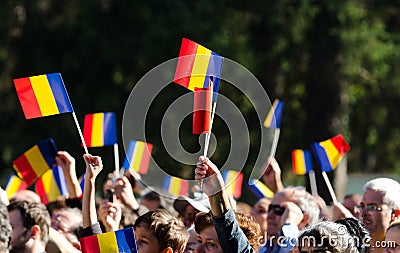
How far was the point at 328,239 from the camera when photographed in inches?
191

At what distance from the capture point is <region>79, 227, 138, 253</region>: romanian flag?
16.2ft

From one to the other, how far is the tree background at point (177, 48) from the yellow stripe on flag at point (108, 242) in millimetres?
11480

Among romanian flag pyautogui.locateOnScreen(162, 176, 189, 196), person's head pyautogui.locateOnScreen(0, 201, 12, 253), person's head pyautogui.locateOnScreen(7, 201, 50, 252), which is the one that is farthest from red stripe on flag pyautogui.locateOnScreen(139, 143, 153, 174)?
person's head pyautogui.locateOnScreen(0, 201, 12, 253)

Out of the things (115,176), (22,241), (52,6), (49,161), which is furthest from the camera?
(52,6)

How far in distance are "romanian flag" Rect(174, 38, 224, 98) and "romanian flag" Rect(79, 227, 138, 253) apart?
1.12 meters

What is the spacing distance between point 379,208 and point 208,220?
1.48 meters

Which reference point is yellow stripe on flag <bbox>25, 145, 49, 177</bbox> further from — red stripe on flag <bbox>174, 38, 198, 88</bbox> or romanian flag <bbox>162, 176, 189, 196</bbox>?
red stripe on flag <bbox>174, 38, 198, 88</bbox>

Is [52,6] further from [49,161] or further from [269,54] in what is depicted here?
[49,161]

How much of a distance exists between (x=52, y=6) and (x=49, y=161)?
11.2 metres

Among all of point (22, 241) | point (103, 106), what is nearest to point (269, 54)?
point (103, 106)

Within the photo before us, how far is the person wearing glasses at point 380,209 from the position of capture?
6.70m

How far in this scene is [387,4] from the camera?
57.6 feet

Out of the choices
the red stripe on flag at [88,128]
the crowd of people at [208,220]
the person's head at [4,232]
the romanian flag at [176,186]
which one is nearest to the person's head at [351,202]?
the crowd of people at [208,220]

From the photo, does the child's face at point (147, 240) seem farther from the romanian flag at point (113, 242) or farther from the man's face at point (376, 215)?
the man's face at point (376, 215)
